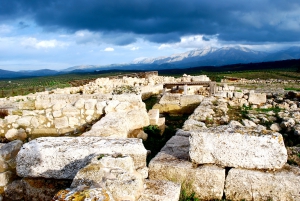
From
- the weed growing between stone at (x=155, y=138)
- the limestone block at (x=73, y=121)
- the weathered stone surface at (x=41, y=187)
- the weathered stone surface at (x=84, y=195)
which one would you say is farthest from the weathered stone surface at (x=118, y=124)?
the weathered stone surface at (x=84, y=195)

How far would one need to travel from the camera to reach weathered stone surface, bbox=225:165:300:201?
3.45m

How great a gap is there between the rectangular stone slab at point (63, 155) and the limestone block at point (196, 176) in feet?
1.33

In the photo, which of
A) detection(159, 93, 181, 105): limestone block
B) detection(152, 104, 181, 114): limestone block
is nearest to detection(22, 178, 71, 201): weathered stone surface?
detection(152, 104, 181, 114): limestone block

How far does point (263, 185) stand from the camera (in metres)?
3.54

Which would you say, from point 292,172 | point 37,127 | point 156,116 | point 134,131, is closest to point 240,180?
point 292,172

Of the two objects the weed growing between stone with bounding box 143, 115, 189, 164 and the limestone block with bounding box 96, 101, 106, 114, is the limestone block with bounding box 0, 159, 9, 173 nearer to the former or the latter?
the weed growing between stone with bounding box 143, 115, 189, 164

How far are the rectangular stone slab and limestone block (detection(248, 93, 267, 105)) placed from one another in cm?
1112

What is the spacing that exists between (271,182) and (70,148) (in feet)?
9.30

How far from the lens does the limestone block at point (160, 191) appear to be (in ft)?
9.70

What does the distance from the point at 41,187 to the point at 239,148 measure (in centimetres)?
292

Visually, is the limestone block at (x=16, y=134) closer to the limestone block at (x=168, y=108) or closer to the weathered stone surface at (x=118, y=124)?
the weathered stone surface at (x=118, y=124)

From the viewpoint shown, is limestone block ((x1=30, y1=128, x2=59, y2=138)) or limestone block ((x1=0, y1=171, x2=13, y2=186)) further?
limestone block ((x1=30, y1=128, x2=59, y2=138))

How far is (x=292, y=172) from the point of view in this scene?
3.58 metres

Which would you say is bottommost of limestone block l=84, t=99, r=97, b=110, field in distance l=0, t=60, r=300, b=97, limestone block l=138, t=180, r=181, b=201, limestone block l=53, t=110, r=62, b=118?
field in distance l=0, t=60, r=300, b=97
